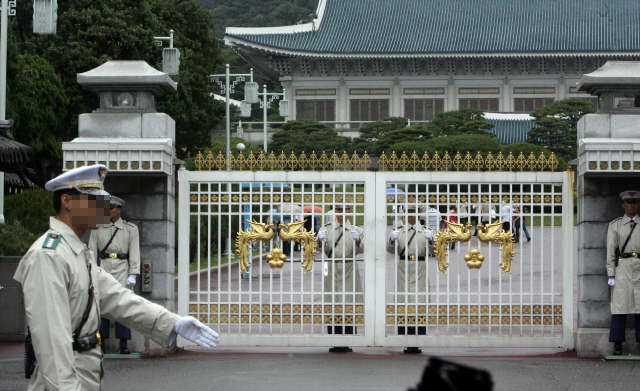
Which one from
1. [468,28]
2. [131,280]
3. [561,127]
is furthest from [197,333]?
[468,28]

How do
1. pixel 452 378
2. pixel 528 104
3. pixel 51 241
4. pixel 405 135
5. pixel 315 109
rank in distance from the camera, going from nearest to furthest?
pixel 452 378
pixel 51 241
pixel 405 135
pixel 528 104
pixel 315 109

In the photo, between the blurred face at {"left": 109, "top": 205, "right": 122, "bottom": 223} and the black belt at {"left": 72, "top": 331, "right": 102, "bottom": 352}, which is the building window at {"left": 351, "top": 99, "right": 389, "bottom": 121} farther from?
the black belt at {"left": 72, "top": 331, "right": 102, "bottom": 352}

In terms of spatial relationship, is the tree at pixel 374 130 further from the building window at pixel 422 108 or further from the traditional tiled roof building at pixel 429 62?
the building window at pixel 422 108

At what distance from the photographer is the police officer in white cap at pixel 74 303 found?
11.9ft

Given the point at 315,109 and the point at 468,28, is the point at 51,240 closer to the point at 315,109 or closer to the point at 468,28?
the point at 315,109

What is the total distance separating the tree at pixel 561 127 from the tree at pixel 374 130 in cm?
556

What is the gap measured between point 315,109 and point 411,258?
37.5 m

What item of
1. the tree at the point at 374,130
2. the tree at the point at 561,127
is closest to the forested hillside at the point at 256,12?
the tree at the point at 374,130

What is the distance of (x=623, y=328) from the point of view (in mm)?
8273

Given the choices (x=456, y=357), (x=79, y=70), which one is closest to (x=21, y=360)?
(x=456, y=357)

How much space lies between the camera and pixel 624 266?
8250mm

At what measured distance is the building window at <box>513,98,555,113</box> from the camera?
45.2m

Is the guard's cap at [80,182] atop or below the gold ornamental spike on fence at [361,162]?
below

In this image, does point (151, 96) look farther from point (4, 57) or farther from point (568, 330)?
point (4, 57)
